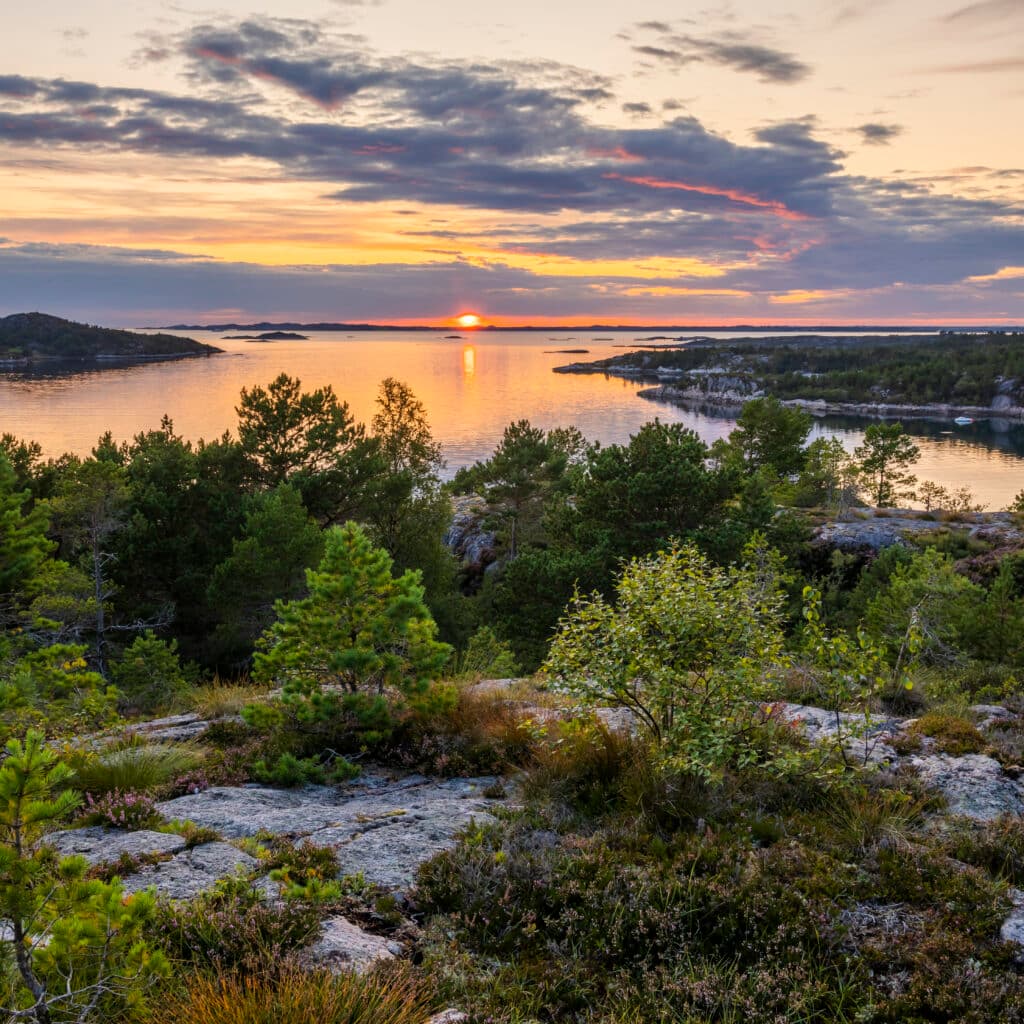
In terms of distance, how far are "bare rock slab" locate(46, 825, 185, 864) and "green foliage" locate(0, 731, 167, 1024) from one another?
1.98 metres

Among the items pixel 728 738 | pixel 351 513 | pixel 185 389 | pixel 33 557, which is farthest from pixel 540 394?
pixel 728 738

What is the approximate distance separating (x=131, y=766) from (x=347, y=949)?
384 centimetres

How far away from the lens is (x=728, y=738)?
19.9ft

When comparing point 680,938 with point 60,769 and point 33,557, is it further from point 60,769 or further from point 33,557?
point 33,557

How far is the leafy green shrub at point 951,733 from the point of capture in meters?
7.93

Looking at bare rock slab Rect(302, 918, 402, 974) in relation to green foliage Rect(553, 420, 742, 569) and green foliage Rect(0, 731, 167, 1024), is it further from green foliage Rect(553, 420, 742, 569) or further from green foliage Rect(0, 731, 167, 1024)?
green foliage Rect(553, 420, 742, 569)

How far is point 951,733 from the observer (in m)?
8.30

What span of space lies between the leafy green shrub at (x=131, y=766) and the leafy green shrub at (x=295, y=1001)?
140 inches

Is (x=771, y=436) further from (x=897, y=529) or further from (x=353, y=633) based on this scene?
(x=353, y=633)

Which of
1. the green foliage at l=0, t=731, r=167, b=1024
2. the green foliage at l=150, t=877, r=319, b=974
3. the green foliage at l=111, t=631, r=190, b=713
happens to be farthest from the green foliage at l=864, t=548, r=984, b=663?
the green foliage at l=0, t=731, r=167, b=1024

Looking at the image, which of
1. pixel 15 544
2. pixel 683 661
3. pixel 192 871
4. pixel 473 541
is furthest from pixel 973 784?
pixel 473 541

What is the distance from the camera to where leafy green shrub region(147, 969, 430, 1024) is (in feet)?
11.7

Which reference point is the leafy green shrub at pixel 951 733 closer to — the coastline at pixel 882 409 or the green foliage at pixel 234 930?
the green foliage at pixel 234 930

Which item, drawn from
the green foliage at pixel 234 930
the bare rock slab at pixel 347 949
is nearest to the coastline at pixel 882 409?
the bare rock slab at pixel 347 949
